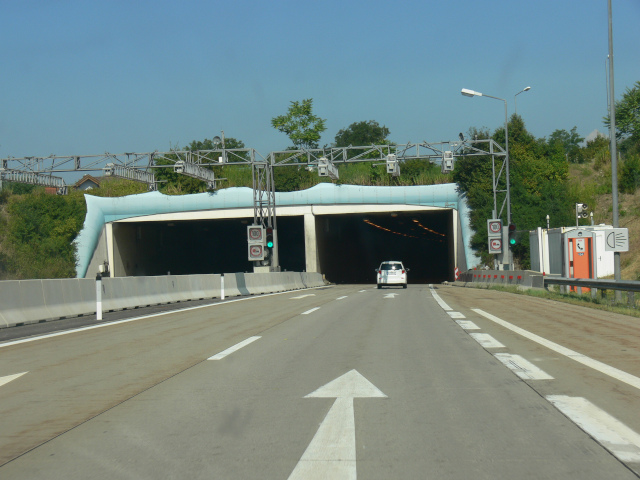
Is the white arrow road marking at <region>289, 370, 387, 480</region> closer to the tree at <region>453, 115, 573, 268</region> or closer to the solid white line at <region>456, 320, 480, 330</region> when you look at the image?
the solid white line at <region>456, 320, 480, 330</region>

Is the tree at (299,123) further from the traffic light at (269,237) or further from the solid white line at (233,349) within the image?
the solid white line at (233,349)

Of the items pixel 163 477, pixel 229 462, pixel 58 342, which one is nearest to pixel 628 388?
pixel 229 462

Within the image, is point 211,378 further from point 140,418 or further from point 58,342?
point 58,342

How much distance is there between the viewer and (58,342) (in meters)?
12.0

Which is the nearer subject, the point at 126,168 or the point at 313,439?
the point at 313,439

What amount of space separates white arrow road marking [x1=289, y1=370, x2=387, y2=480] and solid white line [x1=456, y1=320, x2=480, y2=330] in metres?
6.16

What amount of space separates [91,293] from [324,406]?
13.9 m

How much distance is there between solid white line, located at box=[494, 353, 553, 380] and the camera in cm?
785

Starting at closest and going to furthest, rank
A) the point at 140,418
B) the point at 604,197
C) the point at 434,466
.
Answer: the point at 434,466 → the point at 140,418 → the point at 604,197

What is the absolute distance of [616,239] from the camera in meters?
19.5

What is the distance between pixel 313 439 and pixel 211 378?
2982 millimetres

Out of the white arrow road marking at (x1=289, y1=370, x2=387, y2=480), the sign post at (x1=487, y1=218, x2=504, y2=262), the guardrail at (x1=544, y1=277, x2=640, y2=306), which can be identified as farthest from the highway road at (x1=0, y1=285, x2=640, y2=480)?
the sign post at (x1=487, y1=218, x2=504, y2=262)

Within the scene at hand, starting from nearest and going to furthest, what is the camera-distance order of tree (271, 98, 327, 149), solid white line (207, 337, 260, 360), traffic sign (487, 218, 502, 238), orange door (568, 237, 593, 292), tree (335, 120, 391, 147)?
solid white line (207, 337, 260, 360), orange door (568, 237, 593, 292), traffic sign (487, 218, 502, 238), tree (271, 98, 327, 149), tree (335, 120, 391, 147)

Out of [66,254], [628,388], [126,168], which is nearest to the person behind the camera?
[628,388]
